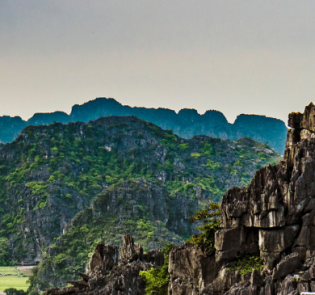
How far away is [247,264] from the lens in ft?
68.1

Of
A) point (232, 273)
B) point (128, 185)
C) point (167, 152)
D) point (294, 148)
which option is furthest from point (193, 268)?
point (167, 152)

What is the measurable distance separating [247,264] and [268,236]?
4.30ft

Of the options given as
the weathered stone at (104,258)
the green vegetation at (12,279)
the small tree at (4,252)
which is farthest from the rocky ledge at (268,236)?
the small tree at (4,252)

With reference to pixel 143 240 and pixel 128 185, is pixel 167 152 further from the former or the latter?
pixel 143 240

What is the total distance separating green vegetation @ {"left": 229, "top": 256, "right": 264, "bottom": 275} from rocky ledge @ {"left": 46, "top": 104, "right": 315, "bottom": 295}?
0.04 m

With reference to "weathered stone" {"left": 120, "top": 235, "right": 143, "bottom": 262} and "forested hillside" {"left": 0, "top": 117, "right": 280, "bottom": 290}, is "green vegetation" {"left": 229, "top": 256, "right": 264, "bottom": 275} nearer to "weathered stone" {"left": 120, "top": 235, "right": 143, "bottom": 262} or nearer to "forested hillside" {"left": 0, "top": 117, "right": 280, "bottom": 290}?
"weathered stone" {"left": 120, "top": 235, "right": 143, "bottom": 262}

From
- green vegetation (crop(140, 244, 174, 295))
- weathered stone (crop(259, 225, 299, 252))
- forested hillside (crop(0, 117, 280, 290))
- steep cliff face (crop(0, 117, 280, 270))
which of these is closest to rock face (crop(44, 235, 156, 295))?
green vegetation (crop(140, 244, 174, 295))

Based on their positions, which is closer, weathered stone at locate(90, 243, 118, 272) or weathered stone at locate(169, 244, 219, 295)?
weathered stone at locate(169, 244, 219, 295)

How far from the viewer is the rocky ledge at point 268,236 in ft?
64.3

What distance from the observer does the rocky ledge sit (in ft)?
64.3

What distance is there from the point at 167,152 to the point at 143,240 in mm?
57249

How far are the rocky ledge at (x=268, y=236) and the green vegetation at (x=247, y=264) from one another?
0.04 meters

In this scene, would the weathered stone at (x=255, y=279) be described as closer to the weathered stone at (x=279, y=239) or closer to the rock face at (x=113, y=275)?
the weathered stone at (x=279, y=239)

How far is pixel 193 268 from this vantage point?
2295 centimetres
